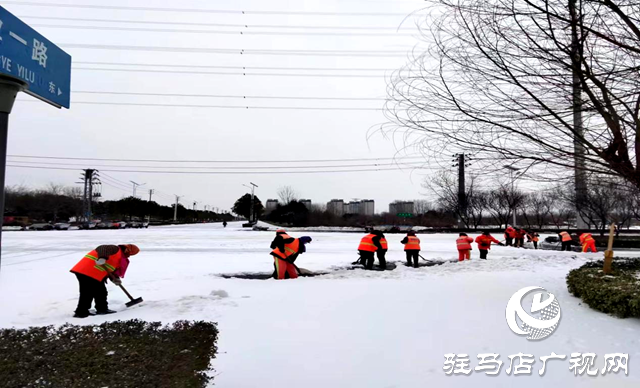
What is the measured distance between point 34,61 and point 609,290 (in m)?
6.75

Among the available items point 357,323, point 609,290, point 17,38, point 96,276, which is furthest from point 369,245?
point 17,38

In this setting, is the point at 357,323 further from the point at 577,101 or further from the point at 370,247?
the point at 370,247

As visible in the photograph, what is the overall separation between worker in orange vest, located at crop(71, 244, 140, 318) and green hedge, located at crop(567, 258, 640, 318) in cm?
659

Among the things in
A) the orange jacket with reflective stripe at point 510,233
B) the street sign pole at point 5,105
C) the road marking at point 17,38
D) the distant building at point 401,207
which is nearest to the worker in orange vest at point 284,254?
the street sign pole at point 5,105

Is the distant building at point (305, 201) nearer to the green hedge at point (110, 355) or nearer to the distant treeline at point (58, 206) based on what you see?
the distant treeline at point (58, 206)

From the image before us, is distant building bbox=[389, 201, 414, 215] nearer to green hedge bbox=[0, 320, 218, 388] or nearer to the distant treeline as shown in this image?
the distant treeline

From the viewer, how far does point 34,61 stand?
11.9 feet

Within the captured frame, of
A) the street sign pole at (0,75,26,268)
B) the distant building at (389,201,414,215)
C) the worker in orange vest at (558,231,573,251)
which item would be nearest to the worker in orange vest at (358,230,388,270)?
the street sign pole at (0,75,26,268)

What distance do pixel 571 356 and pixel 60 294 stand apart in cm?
771

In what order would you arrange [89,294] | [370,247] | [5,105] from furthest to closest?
[370,247] < [89,294] < [5,105]

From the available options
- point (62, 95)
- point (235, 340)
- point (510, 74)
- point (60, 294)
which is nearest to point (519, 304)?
point (510, 74)

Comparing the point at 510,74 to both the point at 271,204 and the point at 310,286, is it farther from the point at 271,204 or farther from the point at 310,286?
the point at 271,204

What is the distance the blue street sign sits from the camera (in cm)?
332

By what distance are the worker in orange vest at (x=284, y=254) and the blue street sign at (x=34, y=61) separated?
5400 mm
